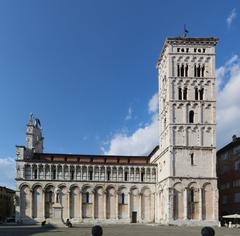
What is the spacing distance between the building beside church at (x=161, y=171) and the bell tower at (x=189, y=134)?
14 centimetres

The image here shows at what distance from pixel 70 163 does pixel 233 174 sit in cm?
2635

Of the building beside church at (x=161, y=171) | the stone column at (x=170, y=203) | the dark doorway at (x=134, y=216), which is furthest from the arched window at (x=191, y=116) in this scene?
the dark doorway at (x=134, y=216)

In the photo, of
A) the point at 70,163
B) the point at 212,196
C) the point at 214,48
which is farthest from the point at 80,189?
the point at 214,48

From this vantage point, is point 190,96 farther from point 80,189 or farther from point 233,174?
point 80,189

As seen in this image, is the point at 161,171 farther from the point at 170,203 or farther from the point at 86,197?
the point at 86,197

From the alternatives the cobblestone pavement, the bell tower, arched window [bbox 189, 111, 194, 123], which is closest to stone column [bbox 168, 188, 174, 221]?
the bell tower

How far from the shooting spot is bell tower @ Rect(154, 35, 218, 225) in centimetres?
6088

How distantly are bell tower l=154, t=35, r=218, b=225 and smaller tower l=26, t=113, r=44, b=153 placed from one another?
918 inches

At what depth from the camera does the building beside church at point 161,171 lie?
201ft

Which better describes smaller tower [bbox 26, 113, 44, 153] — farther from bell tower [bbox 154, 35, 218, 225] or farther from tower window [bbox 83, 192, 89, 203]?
bell tower [bbox 154, 35, 218, 225]

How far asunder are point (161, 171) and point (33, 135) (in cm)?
2427

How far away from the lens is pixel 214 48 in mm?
65312

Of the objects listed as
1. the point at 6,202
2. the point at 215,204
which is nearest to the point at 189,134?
the point at 215,204

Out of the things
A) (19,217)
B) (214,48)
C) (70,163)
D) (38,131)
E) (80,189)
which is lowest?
(19,217)
